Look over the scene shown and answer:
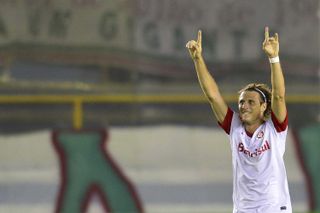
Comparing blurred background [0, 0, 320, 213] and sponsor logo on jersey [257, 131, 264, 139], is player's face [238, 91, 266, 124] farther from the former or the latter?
blurred background [0, 0, 320, 213]

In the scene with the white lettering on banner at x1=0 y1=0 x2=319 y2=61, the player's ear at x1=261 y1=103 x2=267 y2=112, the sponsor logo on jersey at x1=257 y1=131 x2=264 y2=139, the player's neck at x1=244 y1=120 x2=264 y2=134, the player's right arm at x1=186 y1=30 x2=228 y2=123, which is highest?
the white lettering on banner at x1=0 y1=0 x2=319 y2=61

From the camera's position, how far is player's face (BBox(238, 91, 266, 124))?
14.9 feet

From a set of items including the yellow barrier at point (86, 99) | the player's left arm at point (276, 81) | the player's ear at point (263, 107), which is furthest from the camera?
the yellow barrier at point (86, 99)

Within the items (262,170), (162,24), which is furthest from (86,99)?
(262,170)

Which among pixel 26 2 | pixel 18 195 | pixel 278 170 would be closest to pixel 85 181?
pixel 18 195

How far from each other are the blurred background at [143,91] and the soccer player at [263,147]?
143 inches

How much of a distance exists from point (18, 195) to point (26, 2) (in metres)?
1.64

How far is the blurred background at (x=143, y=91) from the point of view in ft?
26.7

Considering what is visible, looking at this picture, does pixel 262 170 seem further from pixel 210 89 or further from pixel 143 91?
pixel 143 91

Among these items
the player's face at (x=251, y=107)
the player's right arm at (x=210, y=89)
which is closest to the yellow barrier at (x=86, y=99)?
the player's right arm at (x=210, y=89)

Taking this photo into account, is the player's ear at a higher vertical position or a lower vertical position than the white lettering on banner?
lower

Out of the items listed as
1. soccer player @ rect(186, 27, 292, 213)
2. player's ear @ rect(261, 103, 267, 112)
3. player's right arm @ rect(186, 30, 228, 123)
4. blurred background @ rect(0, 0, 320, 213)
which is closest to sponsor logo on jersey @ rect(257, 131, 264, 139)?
soccer player @ rect(186, 27, 292, 213)

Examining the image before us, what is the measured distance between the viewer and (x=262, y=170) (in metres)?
4.51

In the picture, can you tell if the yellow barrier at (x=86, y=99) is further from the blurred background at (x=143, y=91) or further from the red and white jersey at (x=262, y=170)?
the red and white jersey at (x=262, y=170)
